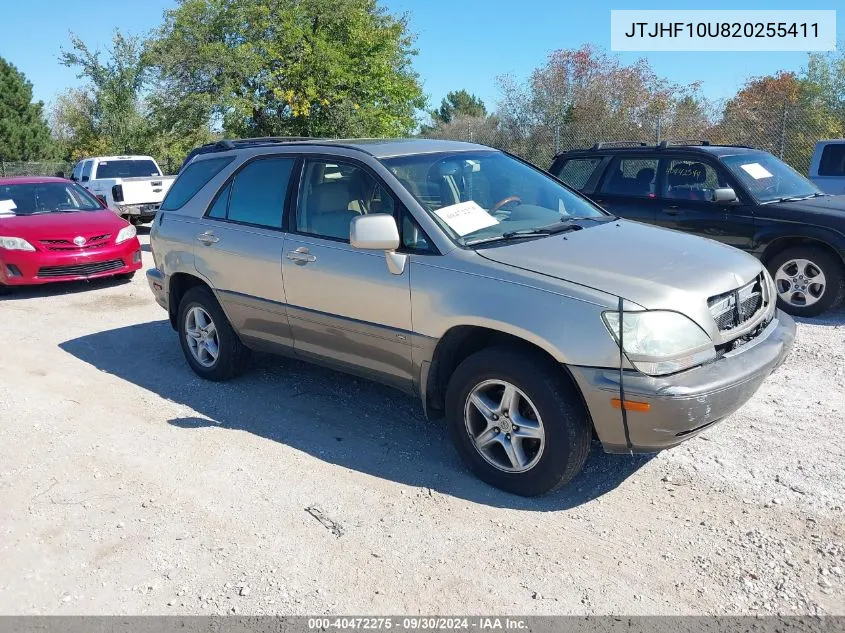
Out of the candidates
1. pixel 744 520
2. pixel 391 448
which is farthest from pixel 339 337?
pixel 744 520

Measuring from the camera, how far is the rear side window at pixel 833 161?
1026 centimetres

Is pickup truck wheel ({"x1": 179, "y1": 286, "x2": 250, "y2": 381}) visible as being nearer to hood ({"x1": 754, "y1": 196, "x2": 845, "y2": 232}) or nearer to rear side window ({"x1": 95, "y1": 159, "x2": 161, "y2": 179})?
hood ({"x1": 754, "y1": 196, "x2": 845, "y2": 232})

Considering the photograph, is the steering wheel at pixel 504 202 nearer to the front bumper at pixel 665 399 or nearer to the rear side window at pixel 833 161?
the front bumper at pixel 665 399

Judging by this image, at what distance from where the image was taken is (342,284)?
176 inches

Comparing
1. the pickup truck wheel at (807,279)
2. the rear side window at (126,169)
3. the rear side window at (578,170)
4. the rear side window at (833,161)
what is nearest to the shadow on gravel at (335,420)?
the pickup truck wheel at (807,279)

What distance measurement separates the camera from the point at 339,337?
459 centimetres

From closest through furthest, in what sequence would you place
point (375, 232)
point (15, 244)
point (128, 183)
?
point (375, 232) < point (15, 244) < point (128, 183)

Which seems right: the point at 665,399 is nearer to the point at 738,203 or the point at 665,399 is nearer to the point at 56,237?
the point at 738,203

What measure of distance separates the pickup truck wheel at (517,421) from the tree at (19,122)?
154 feet

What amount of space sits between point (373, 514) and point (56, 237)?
7450 mm

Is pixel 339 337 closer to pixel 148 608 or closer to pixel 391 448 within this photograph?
pixel 391 448

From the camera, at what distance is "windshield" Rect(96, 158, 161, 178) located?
57.4 feet

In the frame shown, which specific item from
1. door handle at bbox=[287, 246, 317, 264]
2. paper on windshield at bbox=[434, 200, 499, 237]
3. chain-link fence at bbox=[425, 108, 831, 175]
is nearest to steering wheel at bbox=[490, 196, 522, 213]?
paper on windshield at bbox=[434, 200, 499, 237]

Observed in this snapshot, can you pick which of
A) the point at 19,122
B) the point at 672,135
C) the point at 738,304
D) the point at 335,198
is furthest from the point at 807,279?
the point at 19,122
